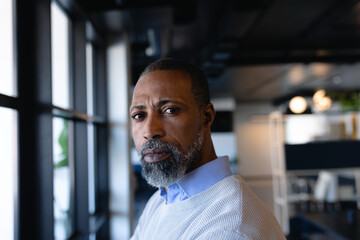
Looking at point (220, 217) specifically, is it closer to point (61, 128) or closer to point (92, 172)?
point (61, 128)

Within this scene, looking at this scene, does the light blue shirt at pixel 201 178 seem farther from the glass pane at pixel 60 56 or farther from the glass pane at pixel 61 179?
the glass pane at pixel 60 56

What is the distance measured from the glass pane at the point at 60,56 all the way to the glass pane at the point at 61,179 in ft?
0.62

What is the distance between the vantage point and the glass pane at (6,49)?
158 centimetres

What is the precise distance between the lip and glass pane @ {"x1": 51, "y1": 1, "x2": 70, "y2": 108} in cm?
156

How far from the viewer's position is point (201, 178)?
99cm

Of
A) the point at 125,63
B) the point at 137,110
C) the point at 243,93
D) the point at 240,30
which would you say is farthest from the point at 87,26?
the point at 243,93

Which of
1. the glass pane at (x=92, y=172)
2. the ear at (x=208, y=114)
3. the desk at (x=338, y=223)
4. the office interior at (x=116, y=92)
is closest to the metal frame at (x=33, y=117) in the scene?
the office interior at (x=116, y=92)

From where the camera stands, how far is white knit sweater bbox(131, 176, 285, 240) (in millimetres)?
748

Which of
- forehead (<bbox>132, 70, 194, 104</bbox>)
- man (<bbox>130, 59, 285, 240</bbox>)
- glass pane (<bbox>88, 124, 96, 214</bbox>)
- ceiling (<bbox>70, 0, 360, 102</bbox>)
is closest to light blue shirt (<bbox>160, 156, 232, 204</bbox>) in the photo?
man (<bbox>130, 59, 285, 240</bbox>)

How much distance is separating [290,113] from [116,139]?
3089 millimetres

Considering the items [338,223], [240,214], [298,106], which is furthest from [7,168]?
[298,106]

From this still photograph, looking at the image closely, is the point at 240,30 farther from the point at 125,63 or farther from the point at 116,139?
the point at 116,139

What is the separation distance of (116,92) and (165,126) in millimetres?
2969

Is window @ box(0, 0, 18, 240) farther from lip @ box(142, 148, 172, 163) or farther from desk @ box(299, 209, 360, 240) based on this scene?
desk @ box(299, 209, 360, 240)
